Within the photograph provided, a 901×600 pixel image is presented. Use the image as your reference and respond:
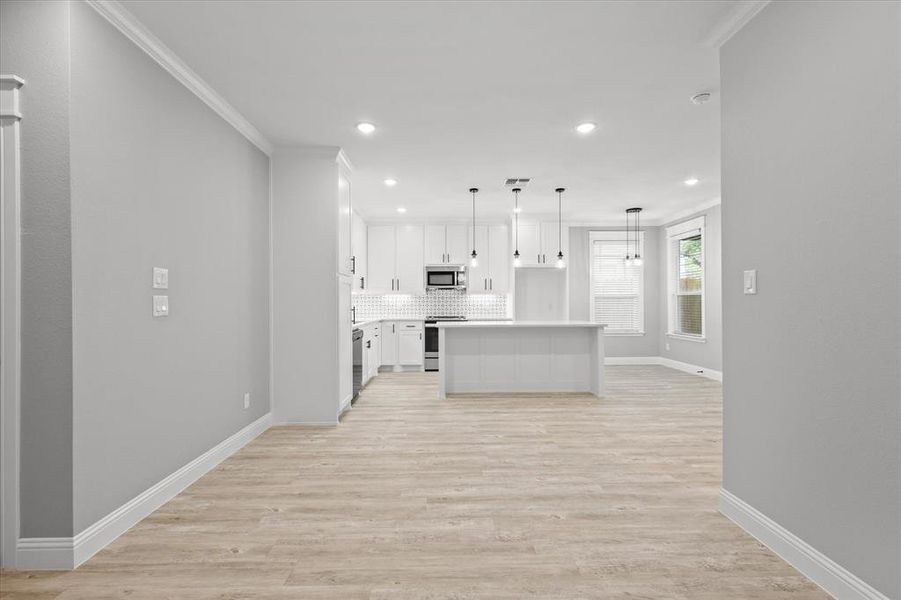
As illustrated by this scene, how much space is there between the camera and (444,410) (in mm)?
5090

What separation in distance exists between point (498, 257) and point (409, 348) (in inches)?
86.6

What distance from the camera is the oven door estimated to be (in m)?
7.95

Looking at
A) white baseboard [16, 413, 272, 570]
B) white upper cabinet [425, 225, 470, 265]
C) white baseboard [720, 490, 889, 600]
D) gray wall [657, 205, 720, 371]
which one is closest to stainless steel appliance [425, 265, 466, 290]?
white upper cabinet [425, 225, 470, 265]

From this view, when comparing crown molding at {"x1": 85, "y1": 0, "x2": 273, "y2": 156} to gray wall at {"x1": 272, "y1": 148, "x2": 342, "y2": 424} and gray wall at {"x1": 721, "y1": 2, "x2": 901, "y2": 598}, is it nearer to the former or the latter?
gray wall at {"x1": 272, "y1": 148, "x2": 342, "y2": 424}

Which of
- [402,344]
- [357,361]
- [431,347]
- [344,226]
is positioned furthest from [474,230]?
[344,226]

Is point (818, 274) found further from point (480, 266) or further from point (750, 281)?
point (480, 266)

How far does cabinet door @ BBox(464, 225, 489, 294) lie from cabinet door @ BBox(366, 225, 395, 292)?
135 centimetres

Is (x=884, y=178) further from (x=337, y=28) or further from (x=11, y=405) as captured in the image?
(x=11, y=405)

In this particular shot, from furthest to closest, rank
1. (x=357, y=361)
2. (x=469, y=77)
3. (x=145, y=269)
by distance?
(x=357, y=361) < (x=469, y=77) < (x=145, y=269)

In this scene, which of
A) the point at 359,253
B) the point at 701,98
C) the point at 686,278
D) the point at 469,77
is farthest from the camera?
the point at 686,278

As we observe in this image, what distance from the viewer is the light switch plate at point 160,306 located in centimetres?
267

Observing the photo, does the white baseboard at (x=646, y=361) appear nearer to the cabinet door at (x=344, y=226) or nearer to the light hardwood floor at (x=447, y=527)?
the light hardwood floor at (x=447, y=527)

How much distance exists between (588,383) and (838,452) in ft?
13.7

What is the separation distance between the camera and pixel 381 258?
809cm
